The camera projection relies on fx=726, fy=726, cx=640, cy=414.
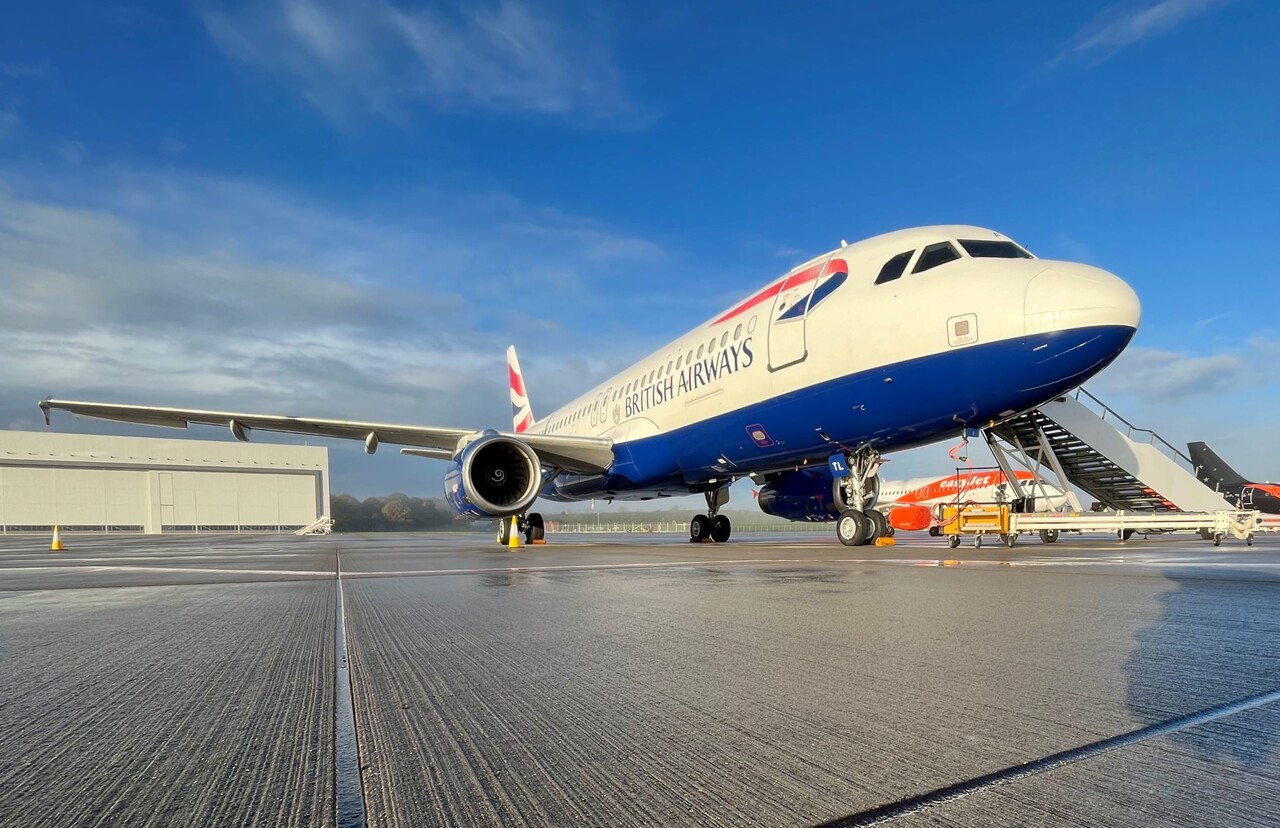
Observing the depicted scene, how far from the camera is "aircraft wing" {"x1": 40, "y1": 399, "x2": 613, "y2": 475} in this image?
49.6 feet

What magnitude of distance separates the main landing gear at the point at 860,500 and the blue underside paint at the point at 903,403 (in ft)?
1.26

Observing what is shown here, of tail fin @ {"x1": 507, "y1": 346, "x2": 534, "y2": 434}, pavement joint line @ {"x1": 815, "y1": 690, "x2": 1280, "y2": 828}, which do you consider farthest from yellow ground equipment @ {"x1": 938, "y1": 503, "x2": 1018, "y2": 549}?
tail fin @ {"x1": 507, "y1": 346, "x2": 534, "y2": 434}

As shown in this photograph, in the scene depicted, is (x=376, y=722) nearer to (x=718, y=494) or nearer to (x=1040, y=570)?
(x=1040, y=570)

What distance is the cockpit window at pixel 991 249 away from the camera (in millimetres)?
9188

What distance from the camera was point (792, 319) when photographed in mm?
10672

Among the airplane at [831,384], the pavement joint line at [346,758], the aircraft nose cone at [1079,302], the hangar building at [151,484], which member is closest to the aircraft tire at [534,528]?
the airplane at [831,384]

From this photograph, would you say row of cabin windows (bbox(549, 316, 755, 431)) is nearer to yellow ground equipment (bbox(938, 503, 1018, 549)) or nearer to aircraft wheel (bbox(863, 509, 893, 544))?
aircraft wheel (bbox(863, 509, 893, 544))

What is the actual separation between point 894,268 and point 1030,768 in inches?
354

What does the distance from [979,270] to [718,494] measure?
32.3ft

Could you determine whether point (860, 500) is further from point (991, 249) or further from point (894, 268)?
point (991, 249)

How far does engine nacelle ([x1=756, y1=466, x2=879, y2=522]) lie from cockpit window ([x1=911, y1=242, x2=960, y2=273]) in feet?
19.1

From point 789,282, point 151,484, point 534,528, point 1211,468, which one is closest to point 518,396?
point 534,528

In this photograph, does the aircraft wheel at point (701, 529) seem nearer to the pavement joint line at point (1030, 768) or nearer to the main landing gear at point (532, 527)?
the main landing gear at point (532, 527)

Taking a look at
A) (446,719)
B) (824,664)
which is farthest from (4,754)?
(824,664)
